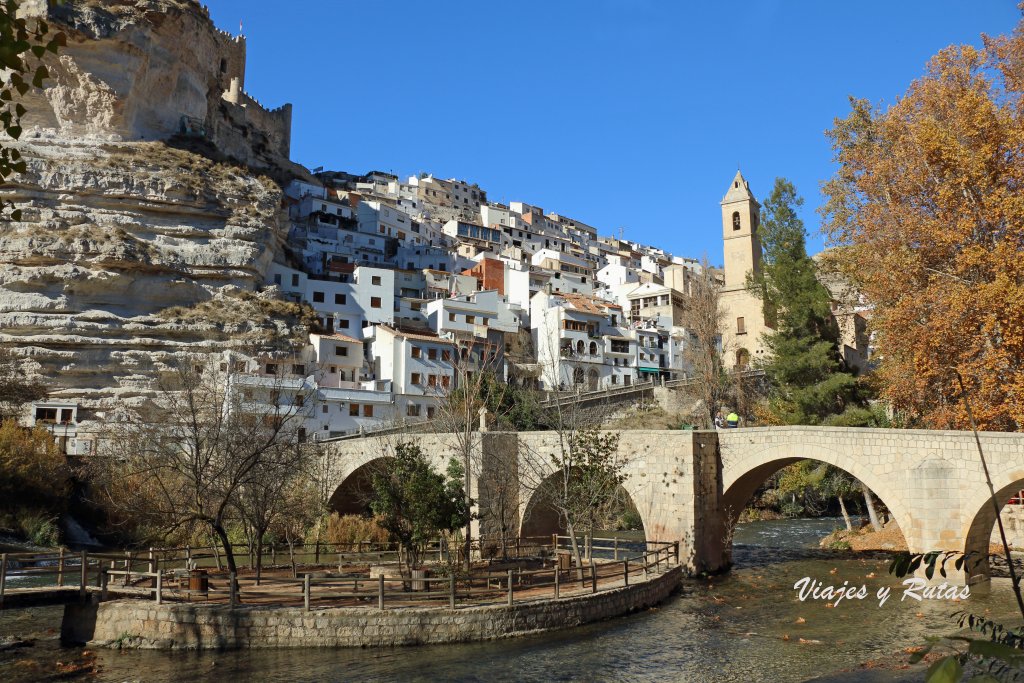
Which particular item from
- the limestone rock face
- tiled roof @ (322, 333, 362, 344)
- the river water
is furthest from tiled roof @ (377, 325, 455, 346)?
the river water

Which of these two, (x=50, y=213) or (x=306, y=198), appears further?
(x=306, y=198)

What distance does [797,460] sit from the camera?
69.2 feet

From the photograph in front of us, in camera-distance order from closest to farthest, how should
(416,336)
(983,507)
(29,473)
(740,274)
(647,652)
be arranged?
1. (647,652)
2. (983,507)
3. (29,473)
4. (416,336)
5. (740,274)

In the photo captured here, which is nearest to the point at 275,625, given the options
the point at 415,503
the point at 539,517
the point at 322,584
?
the point at 322,584

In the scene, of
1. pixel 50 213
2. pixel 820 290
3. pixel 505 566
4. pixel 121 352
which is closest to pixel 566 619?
pixel 505 566

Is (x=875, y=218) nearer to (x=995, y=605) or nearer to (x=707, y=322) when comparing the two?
(x=995, y=605)

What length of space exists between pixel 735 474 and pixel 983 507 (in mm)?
5865

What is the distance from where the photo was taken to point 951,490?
1767cm

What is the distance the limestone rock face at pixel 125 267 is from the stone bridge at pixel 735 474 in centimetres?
1800

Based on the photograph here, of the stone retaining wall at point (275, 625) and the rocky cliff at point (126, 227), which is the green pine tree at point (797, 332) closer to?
the stone retaining wall at point (275, 625)

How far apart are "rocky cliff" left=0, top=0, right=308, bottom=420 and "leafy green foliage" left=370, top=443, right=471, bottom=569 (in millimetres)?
26739

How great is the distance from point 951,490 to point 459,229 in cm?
6643

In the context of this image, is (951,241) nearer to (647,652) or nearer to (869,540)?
(869,540)

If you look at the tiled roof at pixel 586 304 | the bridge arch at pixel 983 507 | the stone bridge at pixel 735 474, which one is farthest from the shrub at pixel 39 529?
the tiled roof at pixel 586 304
